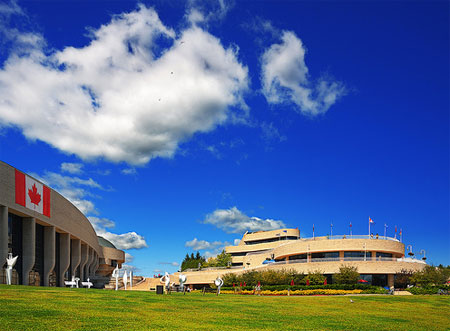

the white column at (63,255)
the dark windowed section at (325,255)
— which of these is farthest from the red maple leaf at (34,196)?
the dark windowed section at (325,255)

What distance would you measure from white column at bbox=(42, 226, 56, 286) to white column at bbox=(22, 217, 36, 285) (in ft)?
22.7

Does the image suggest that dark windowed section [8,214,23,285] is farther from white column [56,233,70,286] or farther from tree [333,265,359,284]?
tree [333,265,359,284]

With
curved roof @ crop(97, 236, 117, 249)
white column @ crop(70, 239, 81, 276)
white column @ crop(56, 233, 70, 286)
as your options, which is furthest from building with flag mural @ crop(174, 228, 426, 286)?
curved roof @ crop(97, 236, 117, 249)

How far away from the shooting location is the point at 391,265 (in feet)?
206

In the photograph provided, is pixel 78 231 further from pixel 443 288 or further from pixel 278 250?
pixel 443 288

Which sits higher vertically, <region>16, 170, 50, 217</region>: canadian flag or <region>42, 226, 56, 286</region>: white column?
<region>16, 170, 50, 217</region>: canadian flag

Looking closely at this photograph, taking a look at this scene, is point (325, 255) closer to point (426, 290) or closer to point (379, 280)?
point (379, 280)

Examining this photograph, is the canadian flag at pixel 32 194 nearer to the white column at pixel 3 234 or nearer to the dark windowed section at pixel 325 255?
the white column at pixel 3 234

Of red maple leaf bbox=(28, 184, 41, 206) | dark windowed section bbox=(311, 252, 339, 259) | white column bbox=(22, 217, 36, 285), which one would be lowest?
dark windowed section bbox=(311, 252, 339, 259)

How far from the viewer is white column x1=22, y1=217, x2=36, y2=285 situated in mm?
49938

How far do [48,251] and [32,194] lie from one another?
1115cm

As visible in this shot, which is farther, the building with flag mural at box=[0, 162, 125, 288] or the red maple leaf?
the red maple leaf

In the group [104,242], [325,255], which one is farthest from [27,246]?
[104,242]

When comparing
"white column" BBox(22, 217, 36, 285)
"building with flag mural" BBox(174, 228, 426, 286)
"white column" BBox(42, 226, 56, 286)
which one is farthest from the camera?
"building with flag mural" BBox(174, 228, 426, 286)
